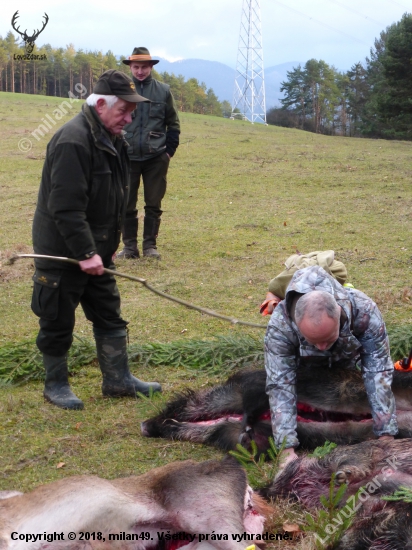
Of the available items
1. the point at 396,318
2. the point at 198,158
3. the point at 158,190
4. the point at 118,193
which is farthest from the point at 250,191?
the point at 118,193

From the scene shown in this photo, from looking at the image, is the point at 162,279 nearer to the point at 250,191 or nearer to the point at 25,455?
the point at 25,455

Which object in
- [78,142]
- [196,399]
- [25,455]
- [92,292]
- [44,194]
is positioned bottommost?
[25,455]

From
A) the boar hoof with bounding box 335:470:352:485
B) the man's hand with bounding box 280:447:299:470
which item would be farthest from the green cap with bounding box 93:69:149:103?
the boar hoof with bounding box 335:470:352:485

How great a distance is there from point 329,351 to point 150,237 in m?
6.15

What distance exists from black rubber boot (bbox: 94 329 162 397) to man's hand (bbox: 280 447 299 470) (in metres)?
1.81

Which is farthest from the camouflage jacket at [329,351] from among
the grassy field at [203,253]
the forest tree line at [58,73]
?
the forest tree line at [58,73]

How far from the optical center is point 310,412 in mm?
4207

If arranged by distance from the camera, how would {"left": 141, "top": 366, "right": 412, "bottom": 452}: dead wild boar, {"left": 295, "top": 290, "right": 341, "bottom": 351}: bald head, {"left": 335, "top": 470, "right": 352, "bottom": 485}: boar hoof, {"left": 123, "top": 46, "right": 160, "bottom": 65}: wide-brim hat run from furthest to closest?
{"left": 123, "top": 46, "right": 160, "bottom": 65}: wide-brim hat < {"left": 141, "top": 366, "right": 412, "bottom": 452}: dead wild boar < {"left": 295, "top": 290, "right": 341, "bottom": 351}: bald head < {"left": 335, "top": 470, "right": 352, "bottom": 485}: boar hoof

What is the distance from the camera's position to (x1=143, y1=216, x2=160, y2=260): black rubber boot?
978 cm

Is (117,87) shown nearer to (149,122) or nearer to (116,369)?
(116,369)

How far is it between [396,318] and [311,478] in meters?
3.52

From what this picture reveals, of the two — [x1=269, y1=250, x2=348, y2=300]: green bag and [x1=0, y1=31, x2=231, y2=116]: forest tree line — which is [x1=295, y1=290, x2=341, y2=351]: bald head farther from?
[x1=0, y1=31, x2=231, y2=116]: forest tree line

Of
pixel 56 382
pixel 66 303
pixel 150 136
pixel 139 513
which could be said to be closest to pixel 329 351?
pixel 139 513

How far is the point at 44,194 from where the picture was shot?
489 cm
